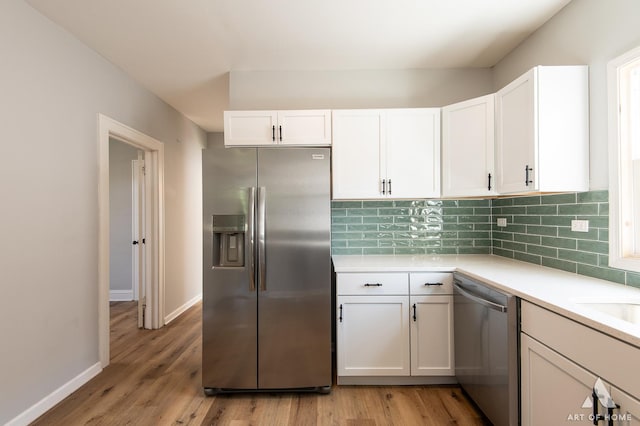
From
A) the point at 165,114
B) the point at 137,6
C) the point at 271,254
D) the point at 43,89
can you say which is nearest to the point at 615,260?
the point at 271,254

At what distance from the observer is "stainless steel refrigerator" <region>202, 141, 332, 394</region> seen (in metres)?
2.23

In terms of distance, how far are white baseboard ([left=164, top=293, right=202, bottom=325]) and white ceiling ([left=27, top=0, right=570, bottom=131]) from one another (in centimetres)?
268

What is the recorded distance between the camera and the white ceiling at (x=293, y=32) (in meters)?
2.04

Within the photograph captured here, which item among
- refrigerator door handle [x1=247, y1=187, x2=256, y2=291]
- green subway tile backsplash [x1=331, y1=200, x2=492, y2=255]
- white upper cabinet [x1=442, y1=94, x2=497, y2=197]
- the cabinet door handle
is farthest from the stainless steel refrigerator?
the cabinet door handle

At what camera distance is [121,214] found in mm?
4801

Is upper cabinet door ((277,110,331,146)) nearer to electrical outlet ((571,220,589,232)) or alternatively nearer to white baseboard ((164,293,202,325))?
electrical outlet ((571,220,589,232))

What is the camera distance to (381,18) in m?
2.15

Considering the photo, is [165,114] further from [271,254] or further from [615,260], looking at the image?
[615,260]

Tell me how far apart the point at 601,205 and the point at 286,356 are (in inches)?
86.7

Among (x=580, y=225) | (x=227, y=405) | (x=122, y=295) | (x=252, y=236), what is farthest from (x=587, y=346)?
(x=122, y=295)

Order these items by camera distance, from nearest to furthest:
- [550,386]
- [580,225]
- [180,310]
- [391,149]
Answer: [550,386]
[580,225]
[391,149]
[180,310]

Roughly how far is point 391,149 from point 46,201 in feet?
8.20

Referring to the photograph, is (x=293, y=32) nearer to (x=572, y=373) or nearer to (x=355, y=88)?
(x=355, y=88)

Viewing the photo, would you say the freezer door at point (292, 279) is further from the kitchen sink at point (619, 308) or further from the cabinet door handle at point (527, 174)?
the kitchen sink at point (619, 308)
